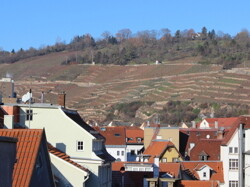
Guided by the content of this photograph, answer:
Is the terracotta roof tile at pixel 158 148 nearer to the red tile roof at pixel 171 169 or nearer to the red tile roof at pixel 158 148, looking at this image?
the red tile roof at pixel 158 148

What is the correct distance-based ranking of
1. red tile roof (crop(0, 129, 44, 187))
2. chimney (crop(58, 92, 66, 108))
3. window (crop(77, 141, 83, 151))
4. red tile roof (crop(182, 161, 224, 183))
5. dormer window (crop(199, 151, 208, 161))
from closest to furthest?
red tile roof (crop(0, 129, 44, 187))
window (crop(77, 141, 83, 151))
chimney (crop(58, 92, 66, 108))
red tile roof (crop(182, 161, 224, 183))
dormer window (crop(199, 151, 208, 161))

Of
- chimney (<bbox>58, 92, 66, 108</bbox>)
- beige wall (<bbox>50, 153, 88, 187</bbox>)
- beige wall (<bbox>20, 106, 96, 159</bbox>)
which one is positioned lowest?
beige wall (<bbox>50, 153, 88, 187</bbox>)

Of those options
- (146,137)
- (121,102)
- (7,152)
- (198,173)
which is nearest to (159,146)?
(198,173)

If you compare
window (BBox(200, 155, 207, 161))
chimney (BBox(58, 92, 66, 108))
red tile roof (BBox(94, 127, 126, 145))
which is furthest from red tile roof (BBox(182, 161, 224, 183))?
red tile roof (BBox(94, 127, 126, 145))

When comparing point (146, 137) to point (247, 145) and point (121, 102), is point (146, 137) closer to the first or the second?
point (247, 145)

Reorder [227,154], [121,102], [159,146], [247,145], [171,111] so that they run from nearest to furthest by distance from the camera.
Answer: [247,145]
[227,154]
[159,146]
[171,111]
[121,102]

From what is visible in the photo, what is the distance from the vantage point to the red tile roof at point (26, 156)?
1466cm

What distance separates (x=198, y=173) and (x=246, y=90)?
12840 cm

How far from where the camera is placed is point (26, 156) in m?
15.0

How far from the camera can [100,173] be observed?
106 feet

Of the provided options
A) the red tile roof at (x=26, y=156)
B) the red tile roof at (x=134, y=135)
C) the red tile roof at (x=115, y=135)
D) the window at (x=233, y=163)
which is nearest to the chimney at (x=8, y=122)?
the red tile roof at (x=26, y=156)

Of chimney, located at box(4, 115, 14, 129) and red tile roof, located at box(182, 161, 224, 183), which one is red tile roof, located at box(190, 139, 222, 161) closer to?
red tile roof, located at box(182, 161, 224, 183)

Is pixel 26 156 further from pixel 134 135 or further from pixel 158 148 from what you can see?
pixel 134 135

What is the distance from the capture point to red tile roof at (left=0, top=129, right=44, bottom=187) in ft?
48.1
